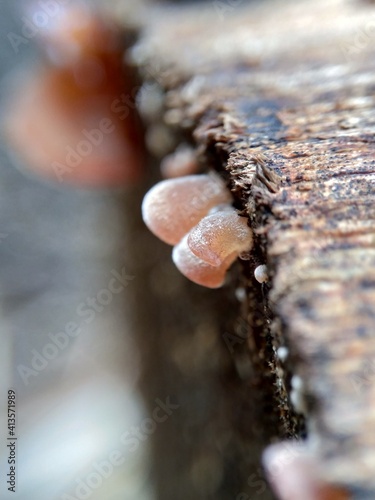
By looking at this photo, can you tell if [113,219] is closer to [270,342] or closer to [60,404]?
[60,404]

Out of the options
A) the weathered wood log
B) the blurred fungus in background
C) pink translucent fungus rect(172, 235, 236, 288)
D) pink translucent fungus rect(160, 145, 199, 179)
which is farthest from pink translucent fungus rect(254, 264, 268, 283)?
the blurred fungus in background

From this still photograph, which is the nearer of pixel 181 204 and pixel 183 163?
pixel 181 204

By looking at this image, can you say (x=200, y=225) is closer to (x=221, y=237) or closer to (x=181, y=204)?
(x=221, y=237)

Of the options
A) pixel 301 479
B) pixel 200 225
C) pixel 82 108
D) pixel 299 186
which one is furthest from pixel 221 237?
pixel 82 108

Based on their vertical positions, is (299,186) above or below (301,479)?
above

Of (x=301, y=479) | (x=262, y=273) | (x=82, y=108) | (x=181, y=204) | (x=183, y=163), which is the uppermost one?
(x=82, y=108)

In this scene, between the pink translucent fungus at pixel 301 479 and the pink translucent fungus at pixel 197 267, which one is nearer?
the pink translucent fungus at pixel 301 479

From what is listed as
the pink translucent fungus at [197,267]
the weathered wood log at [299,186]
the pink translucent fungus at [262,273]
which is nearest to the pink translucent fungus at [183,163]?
the weathered wood log at [299,186]

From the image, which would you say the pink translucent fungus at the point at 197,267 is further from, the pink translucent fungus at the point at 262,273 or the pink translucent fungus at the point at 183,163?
the pink translucent fungus at the point at 183,163
